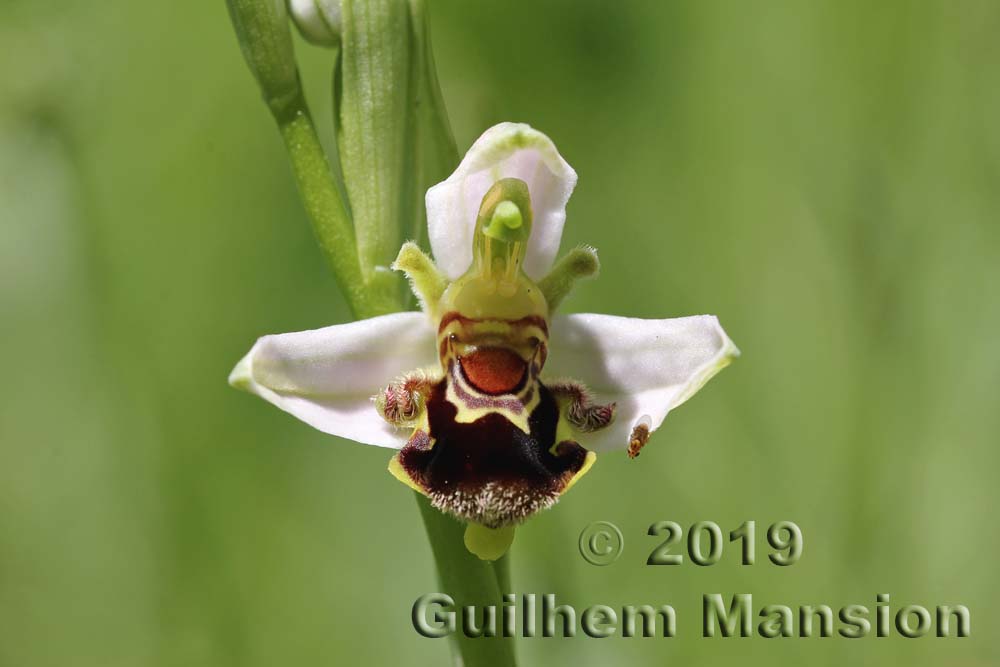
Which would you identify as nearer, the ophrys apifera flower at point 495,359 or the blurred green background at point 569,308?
the ophrys apifera flower at point 495,359

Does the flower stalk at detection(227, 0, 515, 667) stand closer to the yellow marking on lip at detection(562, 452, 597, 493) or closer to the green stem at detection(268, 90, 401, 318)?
the green stem at detection(268, 90, 401, 318)

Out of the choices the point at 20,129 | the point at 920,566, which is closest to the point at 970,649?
the point at 920,566

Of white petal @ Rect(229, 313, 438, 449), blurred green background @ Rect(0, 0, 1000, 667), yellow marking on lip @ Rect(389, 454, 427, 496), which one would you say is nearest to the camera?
yellow marking on lip @ Rect(389, 454, 427, 496)

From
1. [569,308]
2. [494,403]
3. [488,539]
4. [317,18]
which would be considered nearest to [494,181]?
[494,403]

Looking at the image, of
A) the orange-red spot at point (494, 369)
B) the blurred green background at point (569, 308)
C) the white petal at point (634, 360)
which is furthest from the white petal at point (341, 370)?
the blurred green background at point (569, 308)

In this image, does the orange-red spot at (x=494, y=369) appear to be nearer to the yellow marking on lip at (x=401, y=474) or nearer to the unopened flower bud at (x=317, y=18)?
the yellow marking on lip at (x=401, y=474)

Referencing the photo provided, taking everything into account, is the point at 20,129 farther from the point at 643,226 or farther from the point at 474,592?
the point at 474,592

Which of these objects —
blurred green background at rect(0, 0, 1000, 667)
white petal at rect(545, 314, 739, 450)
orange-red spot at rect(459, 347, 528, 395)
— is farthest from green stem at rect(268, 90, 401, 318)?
blurred green background at rect(0, 0, 1000, 667)
